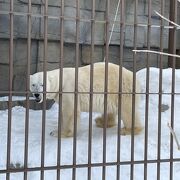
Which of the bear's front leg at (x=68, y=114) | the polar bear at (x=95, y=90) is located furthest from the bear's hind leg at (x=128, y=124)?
the bear's front leg at (x=68, y=114)

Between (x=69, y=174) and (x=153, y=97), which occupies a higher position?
(x=153, y=97)

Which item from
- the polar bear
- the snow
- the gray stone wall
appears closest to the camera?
the snow

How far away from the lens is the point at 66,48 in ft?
21.3

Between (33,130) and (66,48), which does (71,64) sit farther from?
(33,130)

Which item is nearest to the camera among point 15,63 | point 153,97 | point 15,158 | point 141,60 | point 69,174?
point 69,174

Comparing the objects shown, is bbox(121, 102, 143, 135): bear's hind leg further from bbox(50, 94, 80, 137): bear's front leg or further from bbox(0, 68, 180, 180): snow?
bbox(50, 94, 80, 137): bear's front leg

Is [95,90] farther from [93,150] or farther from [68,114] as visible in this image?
[93,150]

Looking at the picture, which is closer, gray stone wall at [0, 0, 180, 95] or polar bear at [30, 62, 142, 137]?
polar bear at [30, 62, 142, 137]

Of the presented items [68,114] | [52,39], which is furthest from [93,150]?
[52,39]

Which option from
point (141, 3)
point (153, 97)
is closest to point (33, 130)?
point (153, 97)

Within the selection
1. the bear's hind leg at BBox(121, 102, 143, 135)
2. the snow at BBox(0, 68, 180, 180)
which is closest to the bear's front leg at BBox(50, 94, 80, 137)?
the snow at BBox(0, 68, 180, 180)

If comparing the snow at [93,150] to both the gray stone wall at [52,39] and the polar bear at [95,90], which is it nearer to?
the polar bear at [95,90]

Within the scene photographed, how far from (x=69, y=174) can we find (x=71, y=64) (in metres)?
3.74

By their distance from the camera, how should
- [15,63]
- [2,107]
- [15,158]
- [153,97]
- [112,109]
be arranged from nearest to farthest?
[15,158] < [112,109] < [153,97] < [2,107] < [15,63]
